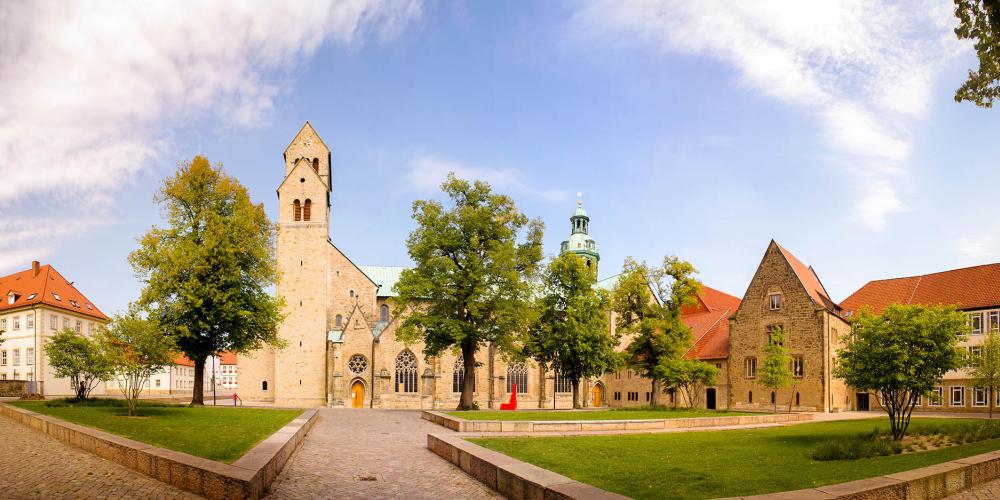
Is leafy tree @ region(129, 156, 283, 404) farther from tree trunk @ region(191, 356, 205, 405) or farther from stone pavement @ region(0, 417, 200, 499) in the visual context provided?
stone pavement @ region(0, 417, 200, 499)

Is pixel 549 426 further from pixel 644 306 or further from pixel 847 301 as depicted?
pixel 847 301

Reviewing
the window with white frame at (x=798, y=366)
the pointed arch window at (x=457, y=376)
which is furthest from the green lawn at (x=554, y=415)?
the pointed arch window at (x=457, y=376)

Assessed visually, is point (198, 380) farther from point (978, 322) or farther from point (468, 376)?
point (978, 322)

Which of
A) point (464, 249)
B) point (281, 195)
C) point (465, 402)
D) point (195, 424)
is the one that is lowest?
point (465, 402)

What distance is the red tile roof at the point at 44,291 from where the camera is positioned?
209 feet

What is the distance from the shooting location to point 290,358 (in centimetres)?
5569

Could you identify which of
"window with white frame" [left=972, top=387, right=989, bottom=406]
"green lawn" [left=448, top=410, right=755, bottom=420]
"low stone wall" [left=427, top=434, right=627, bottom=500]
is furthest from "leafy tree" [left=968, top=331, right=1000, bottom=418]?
"low stone wall" [left=427, top=434, right=627, bottom=500]

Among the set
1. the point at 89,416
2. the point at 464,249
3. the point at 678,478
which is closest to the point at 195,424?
the point at 89,416

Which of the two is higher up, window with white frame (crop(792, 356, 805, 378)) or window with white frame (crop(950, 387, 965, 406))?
window with white frame (crop(792, 356, 805, 378))

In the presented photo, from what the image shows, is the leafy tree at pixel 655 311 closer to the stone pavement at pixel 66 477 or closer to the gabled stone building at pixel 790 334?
the gabled stone building at pixel 790 334

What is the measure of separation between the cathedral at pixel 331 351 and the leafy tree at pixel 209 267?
17.1 metres

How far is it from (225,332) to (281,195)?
77.1 ft

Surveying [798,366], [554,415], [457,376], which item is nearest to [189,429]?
[554,415]

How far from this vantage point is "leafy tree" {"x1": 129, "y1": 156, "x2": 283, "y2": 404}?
34.9 m
